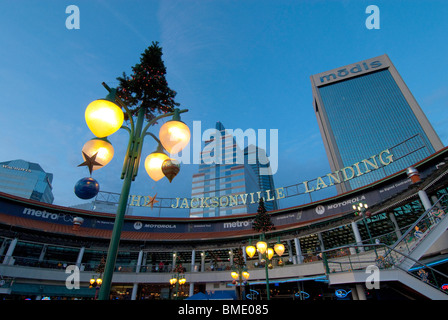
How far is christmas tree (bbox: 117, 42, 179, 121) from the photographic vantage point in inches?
190

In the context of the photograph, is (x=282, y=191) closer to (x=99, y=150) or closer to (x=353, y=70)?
(x=99, y=150)

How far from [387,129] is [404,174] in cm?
10135

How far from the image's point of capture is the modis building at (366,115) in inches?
3915

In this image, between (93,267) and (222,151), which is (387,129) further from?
(93,267)

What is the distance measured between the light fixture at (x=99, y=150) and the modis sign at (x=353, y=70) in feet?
420

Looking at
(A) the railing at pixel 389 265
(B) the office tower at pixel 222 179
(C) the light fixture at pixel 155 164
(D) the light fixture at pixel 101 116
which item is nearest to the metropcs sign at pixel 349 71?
(B) the office tower at pixel 222 179

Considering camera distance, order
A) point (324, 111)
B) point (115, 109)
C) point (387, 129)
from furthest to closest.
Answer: point (324, 111) → point (387, 129) → point (115, 109)

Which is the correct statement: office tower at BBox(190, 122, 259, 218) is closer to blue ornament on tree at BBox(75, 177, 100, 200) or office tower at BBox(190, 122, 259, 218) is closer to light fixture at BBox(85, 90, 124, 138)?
blue ornament on tree at BBox(75, 177, 100, 200)

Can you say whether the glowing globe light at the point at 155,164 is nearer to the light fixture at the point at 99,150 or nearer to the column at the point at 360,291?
the light fixture at the point at 99,150

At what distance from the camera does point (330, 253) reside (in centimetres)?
1537

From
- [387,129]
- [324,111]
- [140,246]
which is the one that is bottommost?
[140,246]

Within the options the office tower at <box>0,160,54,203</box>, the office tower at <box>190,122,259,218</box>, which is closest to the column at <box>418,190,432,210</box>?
the office tower at <box>190,122,259,218</box>
